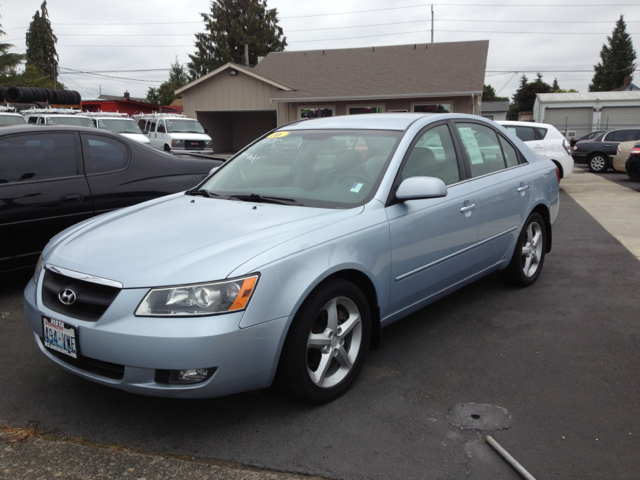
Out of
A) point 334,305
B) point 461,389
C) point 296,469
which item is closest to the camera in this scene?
point 296,469

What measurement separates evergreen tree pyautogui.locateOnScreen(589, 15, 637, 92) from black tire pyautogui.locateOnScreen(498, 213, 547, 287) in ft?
267

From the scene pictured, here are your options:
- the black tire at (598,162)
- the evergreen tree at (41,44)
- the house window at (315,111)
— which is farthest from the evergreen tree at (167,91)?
the black tire at (598,162)

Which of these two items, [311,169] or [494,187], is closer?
[311,169]

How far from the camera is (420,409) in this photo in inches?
123

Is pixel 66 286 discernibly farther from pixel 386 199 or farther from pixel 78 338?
pixel 386 199

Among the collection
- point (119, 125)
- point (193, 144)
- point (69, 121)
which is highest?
point (69, 121)

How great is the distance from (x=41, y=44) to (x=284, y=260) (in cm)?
7356

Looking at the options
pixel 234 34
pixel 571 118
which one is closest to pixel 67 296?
pixel 571 118

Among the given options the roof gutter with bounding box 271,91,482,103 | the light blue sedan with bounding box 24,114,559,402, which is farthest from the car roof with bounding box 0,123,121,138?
the roof gutter with bounding box 271,91,482,103

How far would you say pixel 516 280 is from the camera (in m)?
5.18

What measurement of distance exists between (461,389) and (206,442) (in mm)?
1504

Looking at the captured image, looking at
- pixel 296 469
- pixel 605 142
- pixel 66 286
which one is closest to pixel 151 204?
pixel 66 286

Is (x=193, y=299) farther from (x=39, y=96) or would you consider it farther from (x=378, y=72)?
(x=378, y=72)

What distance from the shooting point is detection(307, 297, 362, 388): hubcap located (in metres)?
3.08
